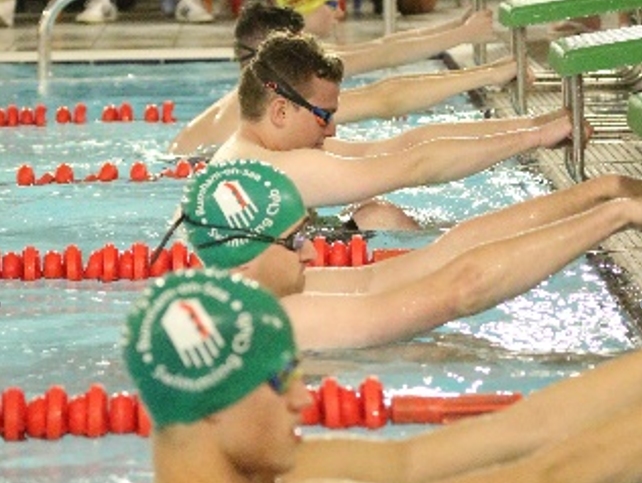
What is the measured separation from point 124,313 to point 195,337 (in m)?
3.56

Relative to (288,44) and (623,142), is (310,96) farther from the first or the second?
(623,142)

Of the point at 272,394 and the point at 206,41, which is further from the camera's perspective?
the point at 206,41

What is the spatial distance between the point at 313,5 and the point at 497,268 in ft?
13.5

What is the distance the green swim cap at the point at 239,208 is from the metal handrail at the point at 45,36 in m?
6.91

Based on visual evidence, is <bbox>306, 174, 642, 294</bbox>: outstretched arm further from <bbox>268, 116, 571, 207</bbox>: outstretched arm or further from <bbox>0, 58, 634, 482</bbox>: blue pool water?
<bbox>268, 116, 571, 207</bbox>: outstretched arm

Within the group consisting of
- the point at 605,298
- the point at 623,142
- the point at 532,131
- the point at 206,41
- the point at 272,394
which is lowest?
the point at 206,41

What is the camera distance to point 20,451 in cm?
452

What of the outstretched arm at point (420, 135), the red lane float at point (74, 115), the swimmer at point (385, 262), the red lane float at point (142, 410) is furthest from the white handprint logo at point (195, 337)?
the red lane float at point (74, 115)

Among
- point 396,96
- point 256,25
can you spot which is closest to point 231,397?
point 256,25

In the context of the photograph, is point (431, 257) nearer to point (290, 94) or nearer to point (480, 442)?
point (290, 94)

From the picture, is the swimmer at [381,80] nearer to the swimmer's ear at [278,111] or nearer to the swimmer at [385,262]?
the swimmer's ear at [278,111]

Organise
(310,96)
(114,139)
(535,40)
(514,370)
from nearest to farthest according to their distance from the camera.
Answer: (514,370), (310,96), (114,139), (535,40)

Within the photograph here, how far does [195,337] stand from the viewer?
92.0 inches

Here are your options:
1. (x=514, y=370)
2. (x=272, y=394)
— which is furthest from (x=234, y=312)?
(x=514, y=370)
